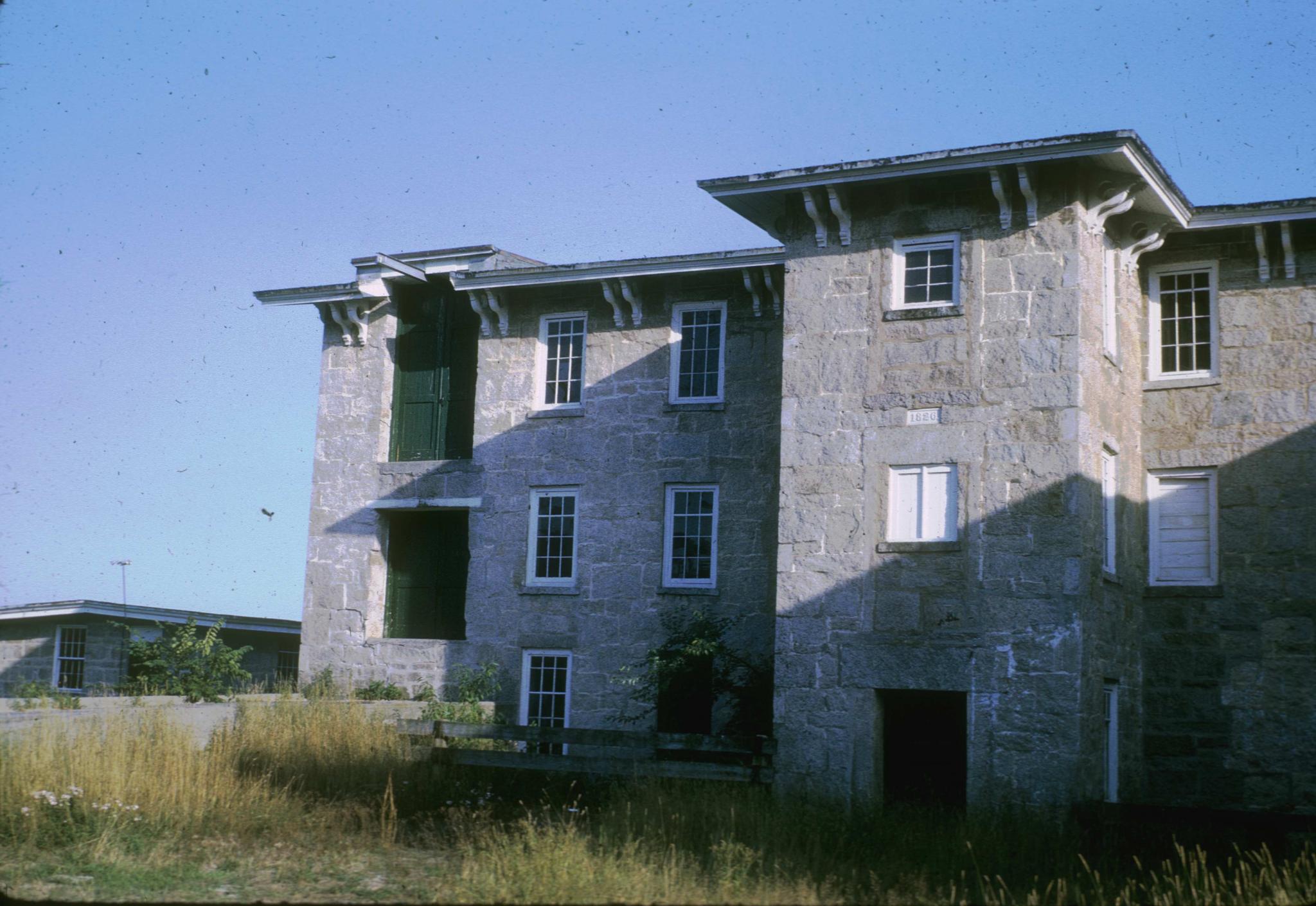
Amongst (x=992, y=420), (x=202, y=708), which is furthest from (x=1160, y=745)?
(x=202, y=708)

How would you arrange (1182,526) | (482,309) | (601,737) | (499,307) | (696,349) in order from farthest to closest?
1. (482,309)
2. (499,307)
3. (696,349)
4. (1182,526)
5. (601,737)

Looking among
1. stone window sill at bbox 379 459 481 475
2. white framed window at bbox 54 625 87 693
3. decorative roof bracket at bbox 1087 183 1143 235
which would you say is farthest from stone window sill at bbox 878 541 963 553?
white framed window at bbox 54 625 87 693

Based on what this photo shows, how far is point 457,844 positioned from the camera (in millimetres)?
13641

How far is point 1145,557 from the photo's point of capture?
18.5 metres

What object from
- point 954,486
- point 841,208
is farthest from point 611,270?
point 954,486

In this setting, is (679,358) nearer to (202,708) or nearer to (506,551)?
(506,551)

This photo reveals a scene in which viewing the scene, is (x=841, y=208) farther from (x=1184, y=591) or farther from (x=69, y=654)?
(x=69, y=654)

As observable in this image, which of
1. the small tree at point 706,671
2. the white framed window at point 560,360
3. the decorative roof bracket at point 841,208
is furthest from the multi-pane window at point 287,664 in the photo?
the decorative roof bracket at point 841,208

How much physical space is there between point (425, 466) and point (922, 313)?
10.2 meters

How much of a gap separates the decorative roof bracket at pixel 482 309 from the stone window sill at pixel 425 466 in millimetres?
2257

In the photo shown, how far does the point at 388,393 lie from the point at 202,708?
755cm

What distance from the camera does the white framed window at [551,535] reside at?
22.5m

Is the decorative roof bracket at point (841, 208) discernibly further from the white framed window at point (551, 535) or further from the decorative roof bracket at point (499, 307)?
the decorative roof bracket at point (499, 307)

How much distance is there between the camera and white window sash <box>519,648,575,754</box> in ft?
71.4
